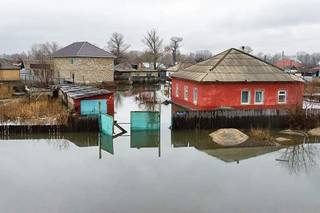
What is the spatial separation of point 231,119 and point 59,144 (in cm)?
849

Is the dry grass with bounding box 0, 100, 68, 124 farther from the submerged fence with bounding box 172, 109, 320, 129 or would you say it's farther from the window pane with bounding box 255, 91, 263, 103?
the window pane with bounding box 255, 91, 263, 103

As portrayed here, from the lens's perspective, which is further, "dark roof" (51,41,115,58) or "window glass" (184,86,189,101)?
"dark roof" (51,41,115,58)

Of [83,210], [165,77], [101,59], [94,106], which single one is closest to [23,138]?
[94,106]

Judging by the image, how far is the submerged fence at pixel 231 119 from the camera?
17359 millimetres

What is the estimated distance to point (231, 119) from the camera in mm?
17578

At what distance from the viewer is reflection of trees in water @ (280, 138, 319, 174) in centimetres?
1240

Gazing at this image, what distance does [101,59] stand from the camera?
46.0 m

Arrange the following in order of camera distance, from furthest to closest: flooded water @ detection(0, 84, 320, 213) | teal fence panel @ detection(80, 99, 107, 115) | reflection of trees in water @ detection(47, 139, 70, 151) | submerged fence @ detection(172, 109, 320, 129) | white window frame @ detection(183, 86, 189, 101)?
1. white window frame @ detection(183, 86, 189, 101)
2. teal fence panel @ detection(80, 99, 107, 115)
3. submerged fence @ detection(172, 109, 320, 129)
4. reflection of trees in water @ detection(47, 139, 70, 151)
5. flooded water @ detection(0, 84, 320, 213)

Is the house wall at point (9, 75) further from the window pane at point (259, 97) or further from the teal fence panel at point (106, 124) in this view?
the window pane at point (259, 97)

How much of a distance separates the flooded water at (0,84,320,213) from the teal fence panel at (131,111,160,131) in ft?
2.15

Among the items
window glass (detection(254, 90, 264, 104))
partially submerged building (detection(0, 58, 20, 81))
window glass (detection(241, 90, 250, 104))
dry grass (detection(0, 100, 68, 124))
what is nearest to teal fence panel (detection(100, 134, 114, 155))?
dry grass (detection(0, 100, 68, 124))

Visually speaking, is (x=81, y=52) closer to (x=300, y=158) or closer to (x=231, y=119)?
(x=231, y=119)

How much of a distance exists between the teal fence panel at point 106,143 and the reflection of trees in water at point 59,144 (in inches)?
59.8

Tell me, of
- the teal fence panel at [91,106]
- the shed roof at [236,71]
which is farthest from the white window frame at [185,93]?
the teal fence panel at [91,106]
